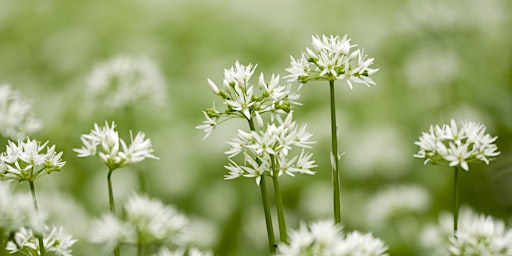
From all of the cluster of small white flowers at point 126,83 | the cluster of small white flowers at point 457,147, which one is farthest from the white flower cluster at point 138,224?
the cluster of small white flowers at point 126,83

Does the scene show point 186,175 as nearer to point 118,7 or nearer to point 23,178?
point 23,178

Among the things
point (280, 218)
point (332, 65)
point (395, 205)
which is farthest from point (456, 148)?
point (395, 205)

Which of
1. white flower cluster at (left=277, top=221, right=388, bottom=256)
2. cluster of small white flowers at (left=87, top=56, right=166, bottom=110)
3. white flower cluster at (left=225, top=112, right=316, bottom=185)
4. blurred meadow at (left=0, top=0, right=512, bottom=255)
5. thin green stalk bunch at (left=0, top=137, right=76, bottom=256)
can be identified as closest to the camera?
white flower cluster at (left=277, top=221, right=388, bottom=256)

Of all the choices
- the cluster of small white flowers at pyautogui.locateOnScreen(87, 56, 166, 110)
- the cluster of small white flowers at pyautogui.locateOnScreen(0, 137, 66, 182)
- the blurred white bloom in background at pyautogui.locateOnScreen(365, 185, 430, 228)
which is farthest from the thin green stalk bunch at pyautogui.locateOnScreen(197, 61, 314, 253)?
the blurred white bloom in background at pyautogui.locateOnScreen(365, 185, 430, 228)

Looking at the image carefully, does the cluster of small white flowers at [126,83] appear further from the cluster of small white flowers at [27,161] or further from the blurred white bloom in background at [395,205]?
the cluster of small white flowers at [27,161]

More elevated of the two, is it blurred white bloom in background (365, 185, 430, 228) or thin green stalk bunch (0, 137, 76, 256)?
thin green stalk bunch (0, 137, 76, 256)

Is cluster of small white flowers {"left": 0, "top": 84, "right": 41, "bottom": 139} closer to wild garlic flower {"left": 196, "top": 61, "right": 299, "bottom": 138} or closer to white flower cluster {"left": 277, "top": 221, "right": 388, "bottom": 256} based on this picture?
wild garlic flower {"left": 196, "top": 61, "right": 299, "bottom": 138}
